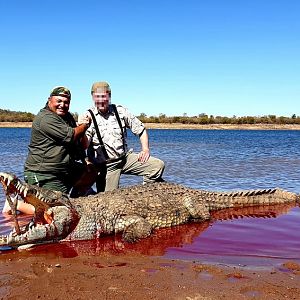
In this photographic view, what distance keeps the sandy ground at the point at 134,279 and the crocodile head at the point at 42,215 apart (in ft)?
0.94

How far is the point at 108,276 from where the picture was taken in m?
4.73

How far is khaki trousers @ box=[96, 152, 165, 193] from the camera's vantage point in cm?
809

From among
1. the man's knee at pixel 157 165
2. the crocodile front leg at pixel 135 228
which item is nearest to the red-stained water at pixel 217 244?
the crocodile front leg at pixel 135 228

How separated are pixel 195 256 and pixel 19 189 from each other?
93.7 inches

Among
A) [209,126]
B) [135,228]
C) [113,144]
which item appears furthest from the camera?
[209,126]

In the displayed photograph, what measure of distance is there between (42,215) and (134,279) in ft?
6.77

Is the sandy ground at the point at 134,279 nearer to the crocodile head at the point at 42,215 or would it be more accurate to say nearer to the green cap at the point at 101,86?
the crocodile head at the point at 42,215

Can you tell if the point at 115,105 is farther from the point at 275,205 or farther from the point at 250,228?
the point at 275,205

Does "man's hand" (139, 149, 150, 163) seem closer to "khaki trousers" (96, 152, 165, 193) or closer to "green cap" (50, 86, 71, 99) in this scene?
"khaki trousers" (96, 152, 165, 193)

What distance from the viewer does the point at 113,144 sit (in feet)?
25.7

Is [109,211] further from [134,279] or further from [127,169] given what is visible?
[134,279]

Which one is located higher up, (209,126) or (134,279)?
(209,126)

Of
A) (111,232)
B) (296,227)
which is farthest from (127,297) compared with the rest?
(296,227)

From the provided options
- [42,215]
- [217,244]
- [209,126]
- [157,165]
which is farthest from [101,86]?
[209,126]
